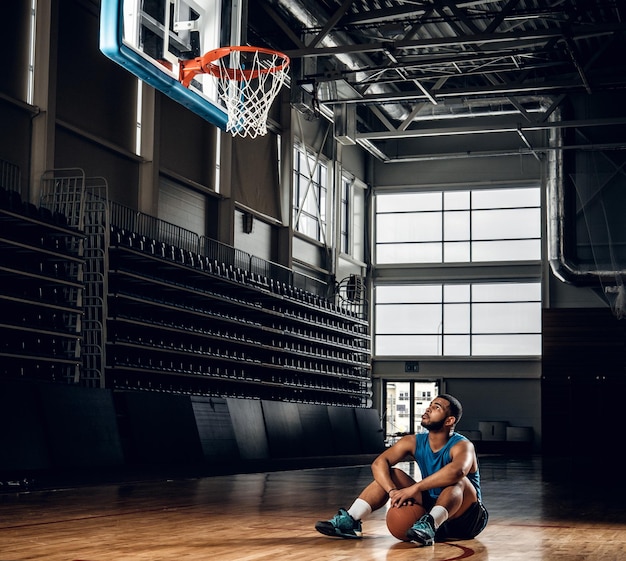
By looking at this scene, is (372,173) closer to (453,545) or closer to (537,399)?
(537,399)

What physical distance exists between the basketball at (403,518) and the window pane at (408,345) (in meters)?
28.4

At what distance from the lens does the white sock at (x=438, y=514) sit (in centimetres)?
626

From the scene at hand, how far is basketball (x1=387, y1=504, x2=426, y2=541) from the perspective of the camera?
6.34m

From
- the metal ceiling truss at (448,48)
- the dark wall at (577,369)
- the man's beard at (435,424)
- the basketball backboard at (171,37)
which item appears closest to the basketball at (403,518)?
the man's beard at (435,424)

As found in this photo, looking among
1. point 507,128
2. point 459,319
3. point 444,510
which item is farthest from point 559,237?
Result: point 444,510

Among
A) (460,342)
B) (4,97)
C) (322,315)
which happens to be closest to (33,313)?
(4,97)

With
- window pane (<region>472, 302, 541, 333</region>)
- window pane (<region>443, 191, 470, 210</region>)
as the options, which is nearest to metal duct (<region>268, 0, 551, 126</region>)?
window pane (<region>443, 191, 470, 210</region>)

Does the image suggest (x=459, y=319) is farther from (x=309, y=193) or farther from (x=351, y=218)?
(x=309, y=193)

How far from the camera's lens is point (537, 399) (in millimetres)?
33531

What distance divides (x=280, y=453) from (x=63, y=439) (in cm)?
775

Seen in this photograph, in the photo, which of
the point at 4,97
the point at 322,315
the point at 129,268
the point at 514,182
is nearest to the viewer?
the point at 4,97

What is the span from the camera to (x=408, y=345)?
35000mm

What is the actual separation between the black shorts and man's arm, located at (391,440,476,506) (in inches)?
13.1

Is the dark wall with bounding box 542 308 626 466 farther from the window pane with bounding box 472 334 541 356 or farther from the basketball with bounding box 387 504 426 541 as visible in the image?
the basketball with bounding box 387 504 426 541
